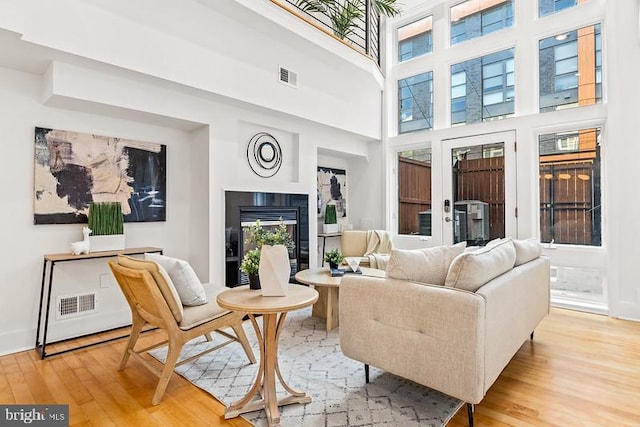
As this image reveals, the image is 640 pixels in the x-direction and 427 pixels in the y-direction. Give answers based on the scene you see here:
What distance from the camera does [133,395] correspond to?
7.16 feet

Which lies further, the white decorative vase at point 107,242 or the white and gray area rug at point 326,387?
the white decorative vase at point 107,242

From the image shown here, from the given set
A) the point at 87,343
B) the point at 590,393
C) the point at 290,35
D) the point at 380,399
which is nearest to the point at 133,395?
the point at 87,343

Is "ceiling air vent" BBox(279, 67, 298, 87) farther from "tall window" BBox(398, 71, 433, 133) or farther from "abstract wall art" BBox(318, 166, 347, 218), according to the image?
"tall window" BBox(398, 71, 433, 133)

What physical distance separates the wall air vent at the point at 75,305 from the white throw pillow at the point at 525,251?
3646mm

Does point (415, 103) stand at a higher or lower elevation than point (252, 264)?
higher

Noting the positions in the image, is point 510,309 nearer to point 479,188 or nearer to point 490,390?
point 490,390

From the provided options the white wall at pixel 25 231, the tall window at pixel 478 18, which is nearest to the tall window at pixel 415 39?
the tall window at pixel 478 18

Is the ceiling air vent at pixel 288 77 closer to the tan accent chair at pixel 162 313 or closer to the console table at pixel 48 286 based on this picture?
the console table at pixel 48 286

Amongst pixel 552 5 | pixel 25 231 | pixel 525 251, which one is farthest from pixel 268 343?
pixel 552 5

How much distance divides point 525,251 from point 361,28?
150 inches

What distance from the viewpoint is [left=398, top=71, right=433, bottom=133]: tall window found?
5258 millimetres

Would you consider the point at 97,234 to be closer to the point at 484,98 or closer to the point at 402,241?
the point at 402,241

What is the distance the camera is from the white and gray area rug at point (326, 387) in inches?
75.8

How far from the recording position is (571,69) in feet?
13.5
